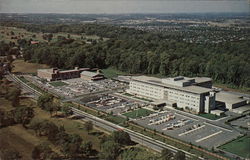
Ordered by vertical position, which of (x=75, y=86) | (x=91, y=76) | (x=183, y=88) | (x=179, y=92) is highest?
(x=183, y=88)

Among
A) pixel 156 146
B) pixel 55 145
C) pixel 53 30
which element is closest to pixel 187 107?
pixel 156 146

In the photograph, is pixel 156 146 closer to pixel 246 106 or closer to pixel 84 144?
pixel 84 144

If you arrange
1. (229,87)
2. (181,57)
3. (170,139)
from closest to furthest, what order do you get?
(170,139)
(229,87)
(181,57)

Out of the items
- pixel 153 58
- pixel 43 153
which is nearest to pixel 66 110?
pixel 43 153

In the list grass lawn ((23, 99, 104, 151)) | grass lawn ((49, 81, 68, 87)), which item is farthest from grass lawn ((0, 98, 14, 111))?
grass lawn ((49, 81, 68, 87))

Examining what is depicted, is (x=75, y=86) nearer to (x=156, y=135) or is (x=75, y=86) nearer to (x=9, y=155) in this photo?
(x=156, y=135)
